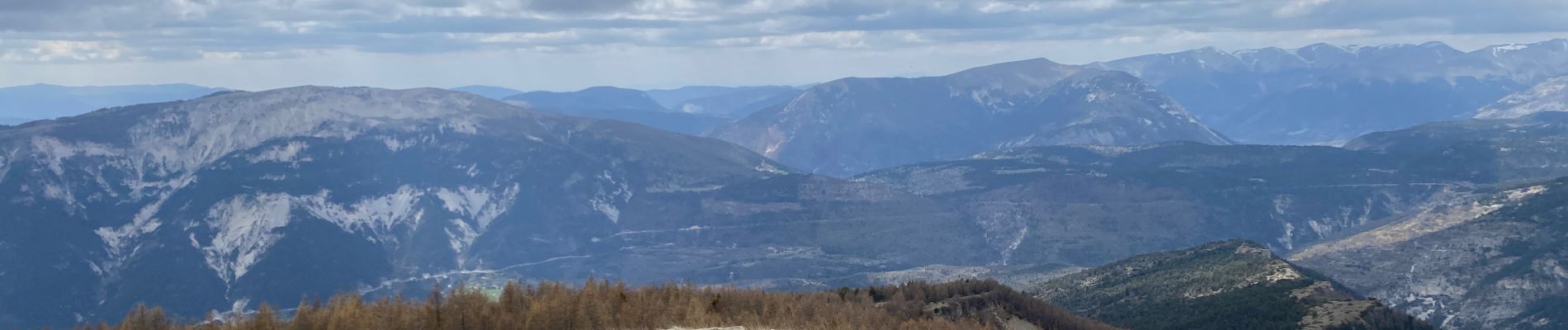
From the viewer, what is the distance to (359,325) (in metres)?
155

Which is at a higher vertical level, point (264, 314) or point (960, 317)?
point (264, 314)

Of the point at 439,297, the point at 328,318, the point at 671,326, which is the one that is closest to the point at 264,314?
the point at 328,318

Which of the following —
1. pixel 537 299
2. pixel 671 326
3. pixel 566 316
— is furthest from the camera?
pixel 537 299

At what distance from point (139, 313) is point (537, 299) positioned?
165 ft

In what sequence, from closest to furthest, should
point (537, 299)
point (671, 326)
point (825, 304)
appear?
point (671, 326) → point (537, 299) → point (825, 304)

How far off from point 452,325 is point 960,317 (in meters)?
71.8

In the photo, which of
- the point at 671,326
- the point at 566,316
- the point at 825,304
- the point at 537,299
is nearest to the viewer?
the point at 671,326

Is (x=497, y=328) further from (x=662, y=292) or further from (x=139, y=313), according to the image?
(x=139, y=313)

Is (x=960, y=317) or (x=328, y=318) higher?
(x=328, y=318)

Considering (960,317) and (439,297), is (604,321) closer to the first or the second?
(439,297)

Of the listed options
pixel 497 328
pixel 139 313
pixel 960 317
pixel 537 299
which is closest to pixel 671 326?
pixel 497 328

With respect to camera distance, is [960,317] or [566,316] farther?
[960,317]

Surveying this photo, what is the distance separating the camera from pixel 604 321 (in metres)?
151

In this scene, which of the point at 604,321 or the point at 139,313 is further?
the point at 139,313
